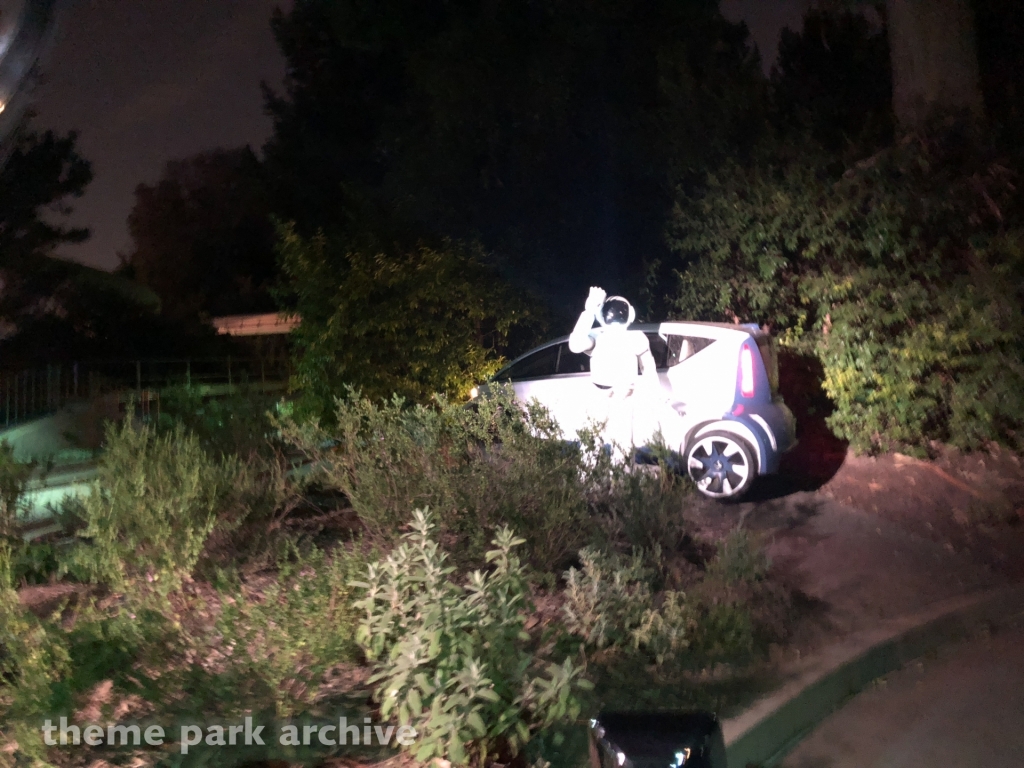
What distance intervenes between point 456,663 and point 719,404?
17.0ft

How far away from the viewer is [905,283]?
8352 millimetres

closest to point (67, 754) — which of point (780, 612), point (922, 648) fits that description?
point (780, 612)

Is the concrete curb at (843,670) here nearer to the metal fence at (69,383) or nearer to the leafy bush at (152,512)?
the leafy bush at (152,512)

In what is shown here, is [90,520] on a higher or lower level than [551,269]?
lower

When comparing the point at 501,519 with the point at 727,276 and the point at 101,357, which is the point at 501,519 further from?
the point at 101,357

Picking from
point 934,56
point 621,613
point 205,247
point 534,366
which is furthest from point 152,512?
point 205,247

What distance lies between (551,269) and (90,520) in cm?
837

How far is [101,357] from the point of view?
22.5m

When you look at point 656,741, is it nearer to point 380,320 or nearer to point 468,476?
point 468,476

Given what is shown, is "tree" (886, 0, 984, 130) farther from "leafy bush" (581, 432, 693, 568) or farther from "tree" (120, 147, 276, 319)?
"tree" (120, 147, 276, 319)

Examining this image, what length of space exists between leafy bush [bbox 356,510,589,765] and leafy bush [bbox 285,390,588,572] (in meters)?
1.35

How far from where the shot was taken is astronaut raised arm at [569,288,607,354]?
8.37 meters

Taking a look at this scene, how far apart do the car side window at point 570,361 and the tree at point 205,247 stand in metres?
25.0

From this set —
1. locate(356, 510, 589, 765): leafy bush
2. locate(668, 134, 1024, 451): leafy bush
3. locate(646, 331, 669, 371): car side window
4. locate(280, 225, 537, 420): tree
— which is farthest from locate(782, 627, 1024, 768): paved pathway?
locate(280, 225, 537, 420): tree
